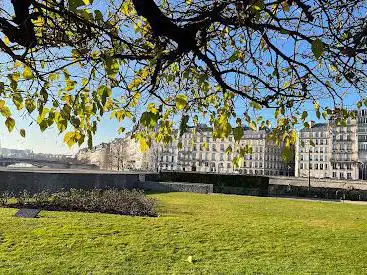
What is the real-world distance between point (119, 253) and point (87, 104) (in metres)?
4.99

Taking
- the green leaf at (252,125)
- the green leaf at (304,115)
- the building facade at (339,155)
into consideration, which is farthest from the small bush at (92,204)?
the building facade at (339,155)

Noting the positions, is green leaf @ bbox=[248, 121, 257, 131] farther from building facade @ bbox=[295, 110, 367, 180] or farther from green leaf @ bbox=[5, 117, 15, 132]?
building facade @ bbox=[295, 110, 367, 180]

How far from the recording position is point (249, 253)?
884 centimetres

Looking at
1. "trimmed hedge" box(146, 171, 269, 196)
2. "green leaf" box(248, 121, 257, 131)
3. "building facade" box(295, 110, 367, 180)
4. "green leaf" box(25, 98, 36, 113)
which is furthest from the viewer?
"building facade" box(295, 110, 367, 180)

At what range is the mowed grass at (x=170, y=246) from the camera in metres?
7.48

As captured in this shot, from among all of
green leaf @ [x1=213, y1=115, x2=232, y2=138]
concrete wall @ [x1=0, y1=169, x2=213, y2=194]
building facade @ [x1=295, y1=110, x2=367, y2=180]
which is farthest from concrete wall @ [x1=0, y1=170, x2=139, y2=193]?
building facade @ [x1=295, y1=110, x2=367, y2=180]

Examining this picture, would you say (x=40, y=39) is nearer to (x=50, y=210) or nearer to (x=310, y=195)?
(x=50, y=210)

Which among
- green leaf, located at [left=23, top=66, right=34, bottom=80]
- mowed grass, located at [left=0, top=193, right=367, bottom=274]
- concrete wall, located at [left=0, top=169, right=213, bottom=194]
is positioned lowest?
mowed grass, located at [left=0, top=193, right=367, bottom=274]

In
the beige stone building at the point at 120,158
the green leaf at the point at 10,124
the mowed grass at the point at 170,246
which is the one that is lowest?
the mowed grass at the point at 170,246

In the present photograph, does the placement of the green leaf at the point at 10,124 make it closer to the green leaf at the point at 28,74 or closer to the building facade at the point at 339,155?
the green leaf at the point at 28,74

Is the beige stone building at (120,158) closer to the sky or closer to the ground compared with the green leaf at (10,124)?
closer to the sky

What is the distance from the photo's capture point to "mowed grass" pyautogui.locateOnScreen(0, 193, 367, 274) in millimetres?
7480

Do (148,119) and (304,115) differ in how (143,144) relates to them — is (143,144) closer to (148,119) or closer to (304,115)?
(148,119)

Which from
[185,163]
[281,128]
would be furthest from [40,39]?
[185,163]
